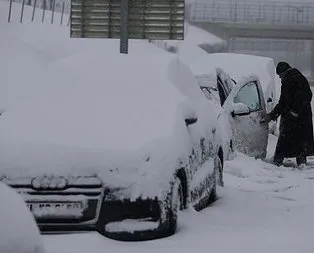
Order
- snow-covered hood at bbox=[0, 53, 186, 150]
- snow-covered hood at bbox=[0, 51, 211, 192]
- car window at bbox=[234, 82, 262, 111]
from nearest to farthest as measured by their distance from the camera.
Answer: snow-covered hood at bbox=[0, 51, 211, 192], snow-covered hood at bbox=[0, 53, 186, 150], car window at bbox=[234, 82, 262, 111]

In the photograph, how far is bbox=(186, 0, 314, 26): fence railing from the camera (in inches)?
2544

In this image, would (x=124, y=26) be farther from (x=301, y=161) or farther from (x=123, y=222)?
(x=123, y=222)

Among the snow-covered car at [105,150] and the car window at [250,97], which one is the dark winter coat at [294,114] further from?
the snow-covered car at [105,150]

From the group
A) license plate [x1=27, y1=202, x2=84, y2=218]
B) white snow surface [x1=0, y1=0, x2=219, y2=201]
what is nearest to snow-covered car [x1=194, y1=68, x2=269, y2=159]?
white snow surface [x1=0, y1=0, x2=219, y2=201]

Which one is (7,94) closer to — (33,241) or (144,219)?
(144,219)

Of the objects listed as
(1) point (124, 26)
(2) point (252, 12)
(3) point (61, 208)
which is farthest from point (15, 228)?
(2) point (252, 12)

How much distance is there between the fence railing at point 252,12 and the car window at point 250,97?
5227 cm

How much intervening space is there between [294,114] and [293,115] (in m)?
0.02

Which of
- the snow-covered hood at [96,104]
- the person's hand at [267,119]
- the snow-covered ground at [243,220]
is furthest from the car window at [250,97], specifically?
the snow-covered hood at [96,104]

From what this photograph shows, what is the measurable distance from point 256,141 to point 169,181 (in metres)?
6.42

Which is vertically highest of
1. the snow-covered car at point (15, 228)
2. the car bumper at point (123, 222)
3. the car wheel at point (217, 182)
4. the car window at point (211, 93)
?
the snow-covered car at point (15, 228)

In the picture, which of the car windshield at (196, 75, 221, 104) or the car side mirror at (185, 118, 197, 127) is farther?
the car windshield at (196, 75, 221, 104)

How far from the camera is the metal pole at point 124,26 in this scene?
1029 centimetres

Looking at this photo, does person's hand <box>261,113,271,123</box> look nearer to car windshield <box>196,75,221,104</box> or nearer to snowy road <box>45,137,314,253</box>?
car windshield <box>196,75,221,104</box>
